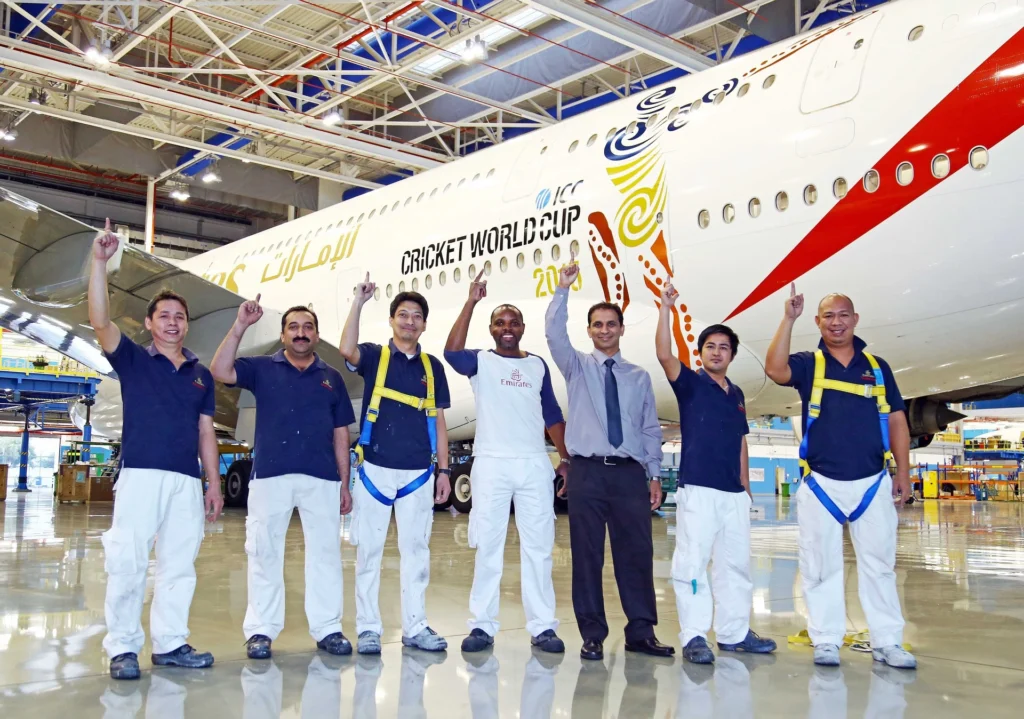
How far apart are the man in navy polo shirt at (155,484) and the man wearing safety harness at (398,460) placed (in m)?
0.76

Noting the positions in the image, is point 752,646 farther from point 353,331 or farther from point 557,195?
point 557,195

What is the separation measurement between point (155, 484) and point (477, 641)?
5.46 feet

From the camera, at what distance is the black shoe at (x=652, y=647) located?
4.49 metres

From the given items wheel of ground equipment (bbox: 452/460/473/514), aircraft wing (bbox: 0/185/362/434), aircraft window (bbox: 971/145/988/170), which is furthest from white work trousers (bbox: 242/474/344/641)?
wheel of ground equipment (bbox: 452/460/473/514)

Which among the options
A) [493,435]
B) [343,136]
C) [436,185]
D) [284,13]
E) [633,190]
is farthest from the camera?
[343,136]

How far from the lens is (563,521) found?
13.8 meters

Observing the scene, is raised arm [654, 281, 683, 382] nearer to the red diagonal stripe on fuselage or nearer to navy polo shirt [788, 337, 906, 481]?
navy polo shirt [788, 337, 906, 481]

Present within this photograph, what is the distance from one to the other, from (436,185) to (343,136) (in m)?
10.6

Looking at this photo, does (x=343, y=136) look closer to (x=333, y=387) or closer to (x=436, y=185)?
(x=436, y=185)

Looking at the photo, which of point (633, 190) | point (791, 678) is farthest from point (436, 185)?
point (791, 678)

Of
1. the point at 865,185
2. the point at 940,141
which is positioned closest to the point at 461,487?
the point at 865,185

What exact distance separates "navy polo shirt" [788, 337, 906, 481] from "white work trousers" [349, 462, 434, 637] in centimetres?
195

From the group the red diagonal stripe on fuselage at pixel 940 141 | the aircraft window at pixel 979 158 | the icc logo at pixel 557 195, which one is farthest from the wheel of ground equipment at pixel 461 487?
the aircraft window at pixel 979 158

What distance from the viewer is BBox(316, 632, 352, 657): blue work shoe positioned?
14.4ft
